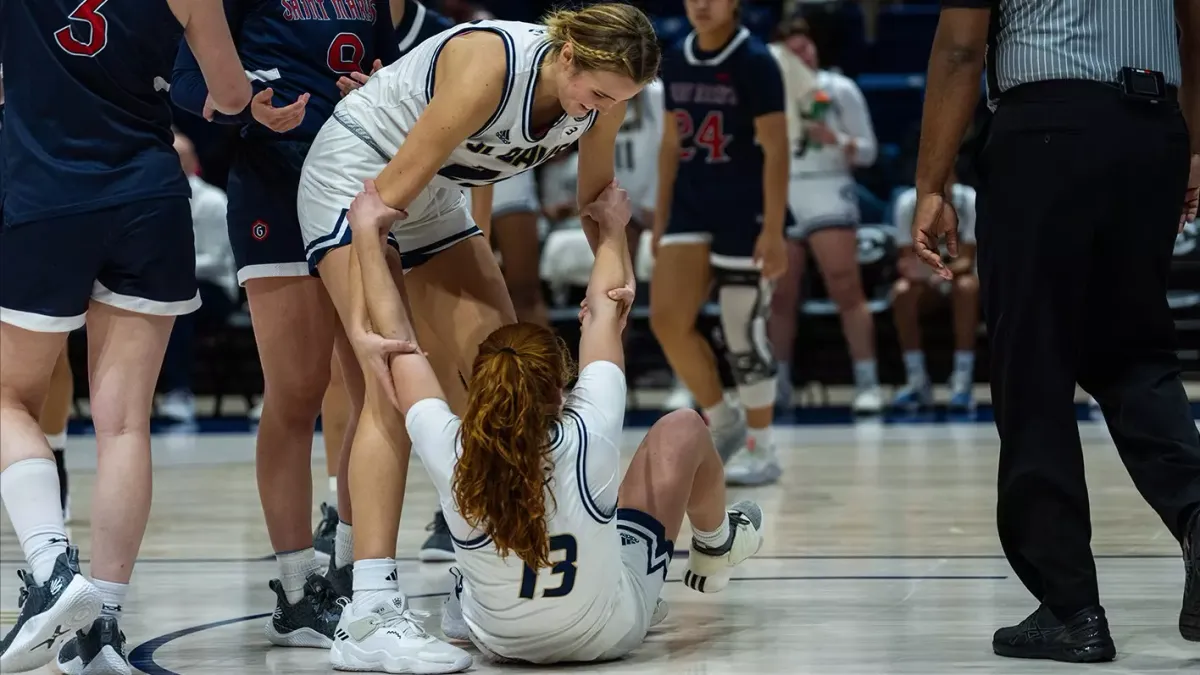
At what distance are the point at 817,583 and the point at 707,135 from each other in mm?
2751

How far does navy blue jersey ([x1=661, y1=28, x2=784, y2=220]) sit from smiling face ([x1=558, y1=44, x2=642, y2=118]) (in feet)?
10.2

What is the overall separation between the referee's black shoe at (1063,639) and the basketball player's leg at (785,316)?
5.73 metres

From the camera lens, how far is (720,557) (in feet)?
11.5

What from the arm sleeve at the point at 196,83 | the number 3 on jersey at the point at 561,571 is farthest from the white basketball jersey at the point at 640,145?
the number 3 on jersey at the point at 561,571

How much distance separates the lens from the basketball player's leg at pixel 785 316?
8.90m

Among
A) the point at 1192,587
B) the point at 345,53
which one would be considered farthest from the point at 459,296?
the point at 1192,587

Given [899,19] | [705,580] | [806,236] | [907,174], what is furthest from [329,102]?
[899,19]

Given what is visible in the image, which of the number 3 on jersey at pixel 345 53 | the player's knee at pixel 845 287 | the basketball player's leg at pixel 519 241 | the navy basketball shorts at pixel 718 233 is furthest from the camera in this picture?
the player's knee at pixel 845 287

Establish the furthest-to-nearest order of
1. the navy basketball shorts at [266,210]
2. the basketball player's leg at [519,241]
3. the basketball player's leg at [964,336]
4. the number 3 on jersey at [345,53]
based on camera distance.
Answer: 1. the basketball player's leg at [964,336]
2. the basketball player's leg at [519,241]
3. the number 3 on jersey at [345,53]
4. the navy basketball shorts at [266,210]

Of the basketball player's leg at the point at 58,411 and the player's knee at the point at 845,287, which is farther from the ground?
the basketball player's leg at the point at 58,411

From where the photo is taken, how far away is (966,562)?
4.32m

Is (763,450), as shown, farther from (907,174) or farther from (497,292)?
(907,174)

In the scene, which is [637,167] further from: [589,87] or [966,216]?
[589,87]

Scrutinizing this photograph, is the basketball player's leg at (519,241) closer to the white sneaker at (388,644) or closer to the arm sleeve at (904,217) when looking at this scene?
the white sneaker at (388,644)
